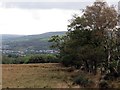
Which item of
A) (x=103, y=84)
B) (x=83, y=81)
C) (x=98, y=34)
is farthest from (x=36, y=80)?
(x=98, y=34)

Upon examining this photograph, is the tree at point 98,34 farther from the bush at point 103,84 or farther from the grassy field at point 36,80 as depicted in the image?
the bush at point 103,84

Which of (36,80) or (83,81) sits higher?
(83,81)

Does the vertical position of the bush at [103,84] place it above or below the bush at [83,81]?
below

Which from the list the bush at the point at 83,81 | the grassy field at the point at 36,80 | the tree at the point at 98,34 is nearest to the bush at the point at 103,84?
the bush at the point at 83,81

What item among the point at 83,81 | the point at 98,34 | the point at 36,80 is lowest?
the point at 36,80

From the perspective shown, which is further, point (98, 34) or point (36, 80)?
Answer: point (98, 34)

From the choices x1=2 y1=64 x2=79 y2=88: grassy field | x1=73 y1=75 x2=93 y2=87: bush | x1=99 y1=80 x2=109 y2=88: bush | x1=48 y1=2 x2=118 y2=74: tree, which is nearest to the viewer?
x1=2 y1=64 x2=79 y2=88: grassy field

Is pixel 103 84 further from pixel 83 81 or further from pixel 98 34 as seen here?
pixel 98 34

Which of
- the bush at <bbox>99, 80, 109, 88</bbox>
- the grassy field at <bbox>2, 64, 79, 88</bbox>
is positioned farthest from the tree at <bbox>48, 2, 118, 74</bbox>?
the bush at <bbox>99, 80, 109, 88</bbox>

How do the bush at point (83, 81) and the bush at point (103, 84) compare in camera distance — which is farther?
the bush at point (83, 81)

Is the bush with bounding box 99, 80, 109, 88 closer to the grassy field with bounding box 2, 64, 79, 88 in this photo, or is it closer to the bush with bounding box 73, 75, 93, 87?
the bush with bounding box 73, 75, 93, 87

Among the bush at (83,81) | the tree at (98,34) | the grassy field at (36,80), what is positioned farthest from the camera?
the tree at (98,34)

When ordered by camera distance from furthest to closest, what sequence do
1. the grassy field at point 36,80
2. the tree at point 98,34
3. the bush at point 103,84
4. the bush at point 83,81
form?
1. the tree at point 98,34
2. the bush at point 83,81
3. the bush at point 103,84
4. the grassy field at point 36,80

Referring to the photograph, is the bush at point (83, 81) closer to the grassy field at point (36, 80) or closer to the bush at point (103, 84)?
the grassy field at point (36, 80)
